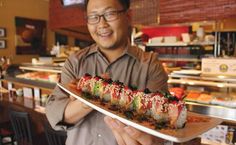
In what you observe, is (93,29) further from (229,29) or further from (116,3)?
(229,29)

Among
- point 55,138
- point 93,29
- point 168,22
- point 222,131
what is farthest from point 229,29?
point 93,29

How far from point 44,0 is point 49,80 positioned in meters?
4.99

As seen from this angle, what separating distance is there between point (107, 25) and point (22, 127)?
8.14ft

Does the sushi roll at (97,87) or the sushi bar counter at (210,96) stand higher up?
the sushi roll at (97,87)

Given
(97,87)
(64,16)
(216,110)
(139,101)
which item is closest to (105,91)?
(97,87)

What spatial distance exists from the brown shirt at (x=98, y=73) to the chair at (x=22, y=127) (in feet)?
6.02

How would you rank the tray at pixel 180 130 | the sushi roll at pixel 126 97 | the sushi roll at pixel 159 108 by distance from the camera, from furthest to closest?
the sushi roll at pixel 126 97 < the sushi roll at pixel 159 108 < the tray at pixel 180 130

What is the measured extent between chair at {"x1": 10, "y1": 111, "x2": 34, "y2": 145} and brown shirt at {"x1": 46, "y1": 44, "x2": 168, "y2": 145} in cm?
184

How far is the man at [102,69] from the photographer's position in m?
1.26

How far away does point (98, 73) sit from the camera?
4.89 feet

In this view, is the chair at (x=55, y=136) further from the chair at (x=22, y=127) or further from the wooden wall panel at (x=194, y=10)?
the wooden wall panel at (x=194, y=10)

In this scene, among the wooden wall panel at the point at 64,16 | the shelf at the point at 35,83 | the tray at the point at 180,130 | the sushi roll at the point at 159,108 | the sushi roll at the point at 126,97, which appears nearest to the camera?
the tray at the point at 180,130

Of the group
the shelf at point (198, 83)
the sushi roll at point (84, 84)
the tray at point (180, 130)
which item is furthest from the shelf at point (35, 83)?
the tray at point (180, 130)

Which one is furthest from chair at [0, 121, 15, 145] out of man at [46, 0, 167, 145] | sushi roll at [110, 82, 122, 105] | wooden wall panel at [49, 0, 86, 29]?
sushi roll at [110, 82, 122, 105]
